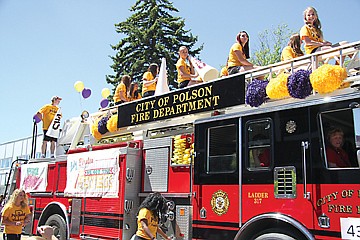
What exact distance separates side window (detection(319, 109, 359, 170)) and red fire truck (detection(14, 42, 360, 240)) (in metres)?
0.01

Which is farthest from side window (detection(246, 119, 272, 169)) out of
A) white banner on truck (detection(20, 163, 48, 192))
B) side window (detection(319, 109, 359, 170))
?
white banner on truck (detection(20, 163, 48, 192))

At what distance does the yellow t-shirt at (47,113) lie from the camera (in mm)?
11414

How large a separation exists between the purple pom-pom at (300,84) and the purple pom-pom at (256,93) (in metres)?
0.45

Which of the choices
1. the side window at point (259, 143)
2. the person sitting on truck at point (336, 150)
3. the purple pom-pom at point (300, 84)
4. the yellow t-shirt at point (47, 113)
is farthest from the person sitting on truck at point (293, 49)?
the yellow t-shirt at point (47, 113)

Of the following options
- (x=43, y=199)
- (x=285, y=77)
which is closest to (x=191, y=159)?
(x=285, y=77)

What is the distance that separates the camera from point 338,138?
4926 millimetres

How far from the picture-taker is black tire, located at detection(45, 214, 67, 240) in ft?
29.3

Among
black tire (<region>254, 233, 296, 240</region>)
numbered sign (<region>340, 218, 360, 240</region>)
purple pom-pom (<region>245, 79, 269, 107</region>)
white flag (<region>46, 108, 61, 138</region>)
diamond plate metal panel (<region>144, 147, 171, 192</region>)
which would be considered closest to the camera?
numbered sign (<region>340, 218, 360, 240</region>)

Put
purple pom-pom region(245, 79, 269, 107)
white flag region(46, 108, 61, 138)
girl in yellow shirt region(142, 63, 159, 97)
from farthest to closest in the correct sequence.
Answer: white flag region(46, 108, 61, 138)
girl in yellow shirt region(142, 63, 159, 97)
purple pom-pom region(245, 79, 269, 107)

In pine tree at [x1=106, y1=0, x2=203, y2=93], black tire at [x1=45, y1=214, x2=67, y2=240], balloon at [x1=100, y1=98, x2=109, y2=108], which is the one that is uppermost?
pine tree at [x1=106, y1=0, x2=203, y2=93]

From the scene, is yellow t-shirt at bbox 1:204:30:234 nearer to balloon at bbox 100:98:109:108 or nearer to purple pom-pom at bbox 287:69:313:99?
purple pom-pom at bbox 287:69:313:99

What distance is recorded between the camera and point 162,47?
89.2 ft

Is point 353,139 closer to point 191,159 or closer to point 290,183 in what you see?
point 290,183

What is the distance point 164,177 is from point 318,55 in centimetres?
312
